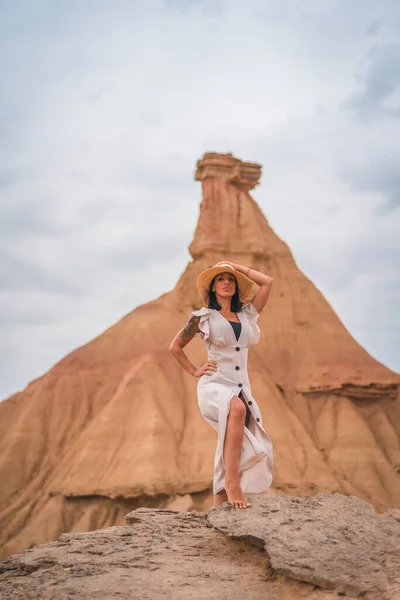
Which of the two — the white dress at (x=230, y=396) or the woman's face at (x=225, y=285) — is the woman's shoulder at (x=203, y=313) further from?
the woman's face at (x=225, y=285)

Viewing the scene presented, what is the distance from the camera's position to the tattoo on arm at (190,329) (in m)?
7.41

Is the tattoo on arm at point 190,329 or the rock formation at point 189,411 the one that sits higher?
the rock formation at point 189,411

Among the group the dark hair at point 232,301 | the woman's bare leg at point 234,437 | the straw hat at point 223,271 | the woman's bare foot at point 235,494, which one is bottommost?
the woman's bare foot at point 235,494

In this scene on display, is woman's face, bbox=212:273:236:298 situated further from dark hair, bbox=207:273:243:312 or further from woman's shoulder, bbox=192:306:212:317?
woman's shoulder, bbox=192:306:212:317

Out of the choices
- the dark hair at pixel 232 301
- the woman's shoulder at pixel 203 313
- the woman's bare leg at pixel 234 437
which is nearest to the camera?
the woman's bare leg at pixel 234 437

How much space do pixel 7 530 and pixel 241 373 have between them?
26513 millimetres

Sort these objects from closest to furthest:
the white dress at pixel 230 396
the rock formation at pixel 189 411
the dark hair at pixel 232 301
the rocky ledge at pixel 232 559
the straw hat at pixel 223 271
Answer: the rocky ledge at pixel 232 559 → the white dress at pixel 230 396 → the straw hat at pixel 223 271 → the dark hair at pixel 232 301 → the rock formation at pixel 189 411

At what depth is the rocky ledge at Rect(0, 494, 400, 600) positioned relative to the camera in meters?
4.96

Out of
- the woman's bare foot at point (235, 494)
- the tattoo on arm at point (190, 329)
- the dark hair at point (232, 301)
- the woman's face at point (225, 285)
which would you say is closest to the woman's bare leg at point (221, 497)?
the woman's bare foot at point (235, 494)

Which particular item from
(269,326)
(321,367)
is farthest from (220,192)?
(321,367)

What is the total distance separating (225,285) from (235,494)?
2.03 m

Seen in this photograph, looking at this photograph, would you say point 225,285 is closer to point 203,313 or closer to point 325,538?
point 203,313

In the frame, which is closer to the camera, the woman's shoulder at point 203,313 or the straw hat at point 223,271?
the woman's shoulder at point 203,313

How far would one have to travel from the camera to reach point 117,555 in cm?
568
